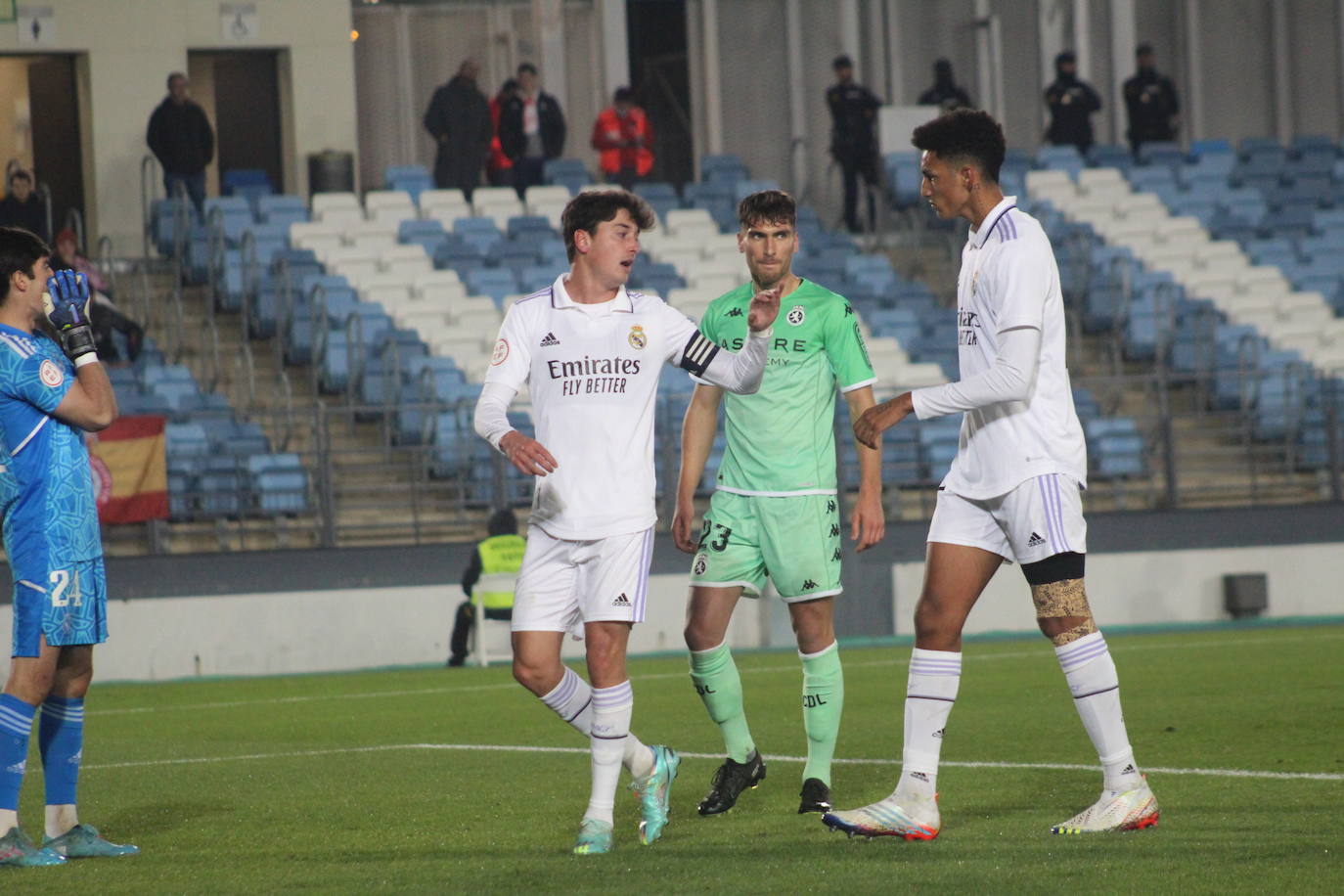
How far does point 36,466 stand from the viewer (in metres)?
6.41

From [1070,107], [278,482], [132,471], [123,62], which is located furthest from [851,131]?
[132,471]

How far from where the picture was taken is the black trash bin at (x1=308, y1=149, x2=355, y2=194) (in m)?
22.2

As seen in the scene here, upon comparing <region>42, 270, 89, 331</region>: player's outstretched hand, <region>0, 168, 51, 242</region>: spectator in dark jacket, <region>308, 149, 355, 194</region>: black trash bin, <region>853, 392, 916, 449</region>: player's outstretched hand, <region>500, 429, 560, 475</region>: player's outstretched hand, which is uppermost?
<region>308, 149, 355, 194</region>: black trash bin

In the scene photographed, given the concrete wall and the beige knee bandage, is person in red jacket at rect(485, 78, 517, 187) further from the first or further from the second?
the beige knee bandage

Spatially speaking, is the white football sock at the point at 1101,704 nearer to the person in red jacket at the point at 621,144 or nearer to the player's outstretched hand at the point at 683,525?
the player's outstretched hand at the point at 683,525

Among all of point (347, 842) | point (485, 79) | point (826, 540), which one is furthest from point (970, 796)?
point (485, 79)

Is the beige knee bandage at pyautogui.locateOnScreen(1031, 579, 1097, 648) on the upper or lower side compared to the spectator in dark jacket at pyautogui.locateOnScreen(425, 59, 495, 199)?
lower

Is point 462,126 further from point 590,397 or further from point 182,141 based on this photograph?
point 590,397

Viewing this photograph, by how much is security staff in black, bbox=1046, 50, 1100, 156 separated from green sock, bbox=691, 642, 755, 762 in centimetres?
1781

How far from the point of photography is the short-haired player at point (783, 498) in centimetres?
721

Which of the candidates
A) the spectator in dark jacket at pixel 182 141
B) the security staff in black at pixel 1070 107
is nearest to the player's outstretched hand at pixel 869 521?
the spectator in dark jacket at pixel 182 141

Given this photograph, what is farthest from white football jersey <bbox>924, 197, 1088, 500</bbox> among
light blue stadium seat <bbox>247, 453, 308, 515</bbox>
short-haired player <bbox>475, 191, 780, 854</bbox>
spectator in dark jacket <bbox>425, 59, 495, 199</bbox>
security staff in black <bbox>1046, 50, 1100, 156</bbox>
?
security staff in black <bbox>1046, 50, 1100, 156</bbox>

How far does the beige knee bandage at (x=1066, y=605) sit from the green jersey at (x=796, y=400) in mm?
1235

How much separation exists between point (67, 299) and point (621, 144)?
53.2ft
